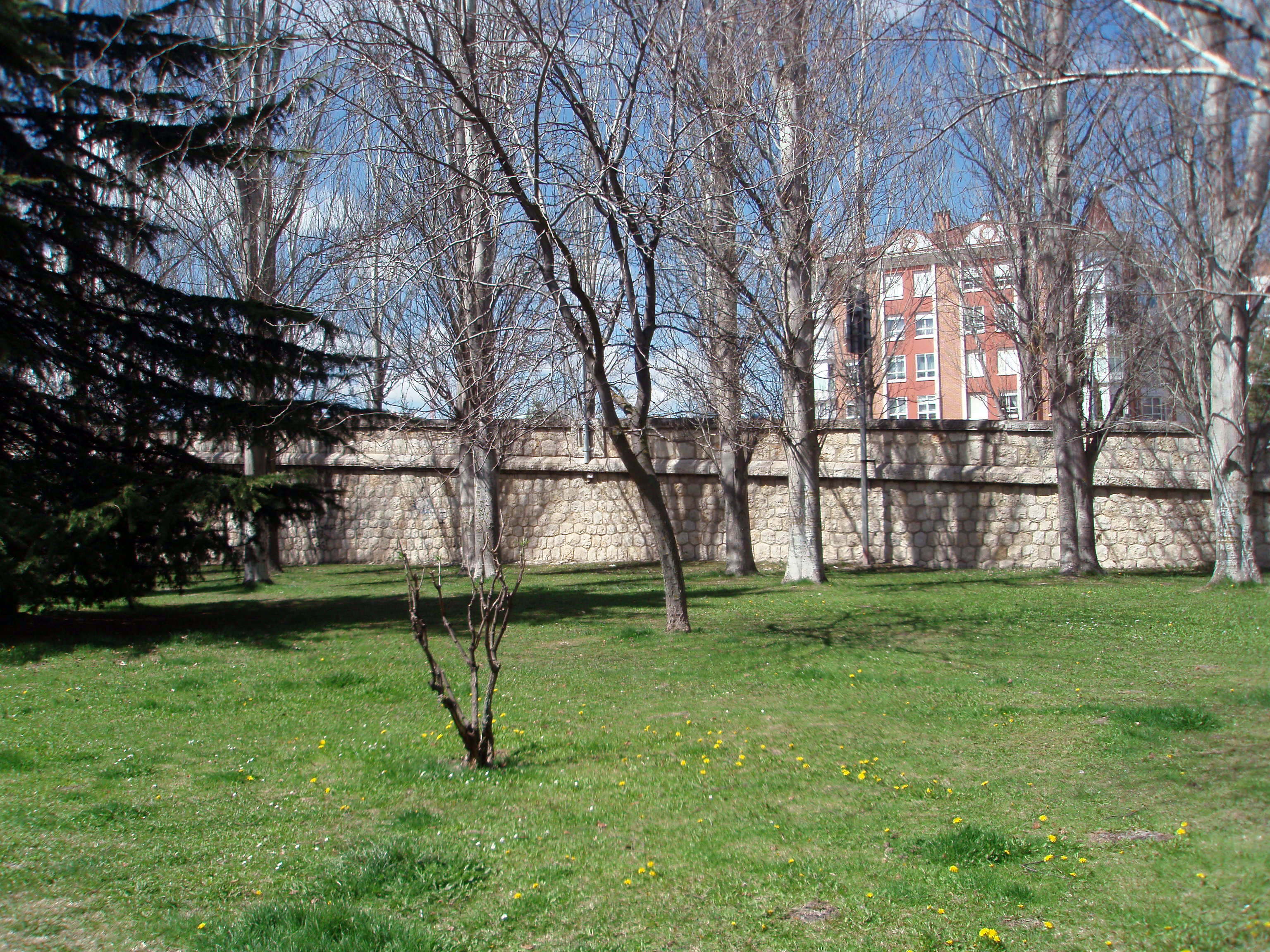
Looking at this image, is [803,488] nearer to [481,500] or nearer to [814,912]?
[481,500]

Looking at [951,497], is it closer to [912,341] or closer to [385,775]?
[385,775]

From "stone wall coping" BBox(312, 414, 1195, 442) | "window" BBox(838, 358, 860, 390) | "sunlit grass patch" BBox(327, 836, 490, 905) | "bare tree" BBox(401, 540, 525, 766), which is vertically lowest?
"sunlit grass patch" BBox(327, 836, 490, 905)

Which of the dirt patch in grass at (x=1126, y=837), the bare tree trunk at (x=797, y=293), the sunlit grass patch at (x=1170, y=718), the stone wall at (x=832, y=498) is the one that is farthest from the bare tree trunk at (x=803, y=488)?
the dirt patch in grass at (x=1126, y=837)

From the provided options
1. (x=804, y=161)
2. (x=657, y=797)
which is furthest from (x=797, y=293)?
(x=657, y=797)

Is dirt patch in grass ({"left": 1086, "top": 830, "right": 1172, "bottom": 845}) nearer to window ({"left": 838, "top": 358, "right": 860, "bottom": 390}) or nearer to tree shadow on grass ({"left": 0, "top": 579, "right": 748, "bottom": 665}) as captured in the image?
tree shadow on grass ({"left": 0, "top": 579, "right": 748, "bottom": 665})

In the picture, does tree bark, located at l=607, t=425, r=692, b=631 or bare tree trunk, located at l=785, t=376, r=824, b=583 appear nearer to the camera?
tree bark, located at l=607, t=425, r=692, b=631

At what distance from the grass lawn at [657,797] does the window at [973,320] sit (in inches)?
366

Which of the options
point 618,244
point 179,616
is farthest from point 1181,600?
point 179,616

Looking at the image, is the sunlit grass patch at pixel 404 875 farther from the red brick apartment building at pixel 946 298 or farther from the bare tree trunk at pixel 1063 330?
the bare tree trunk at pixel 1063 330

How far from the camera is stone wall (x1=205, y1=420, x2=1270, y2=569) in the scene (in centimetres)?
1945

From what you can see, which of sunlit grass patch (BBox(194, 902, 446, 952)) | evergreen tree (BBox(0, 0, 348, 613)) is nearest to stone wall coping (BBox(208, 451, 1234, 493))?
evergreen tree (BBox(0, 0, 348, 613))

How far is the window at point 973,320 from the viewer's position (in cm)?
1839

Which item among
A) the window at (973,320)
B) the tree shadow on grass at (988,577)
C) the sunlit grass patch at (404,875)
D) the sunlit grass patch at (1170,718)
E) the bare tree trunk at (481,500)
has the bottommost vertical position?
the tree shadow on grass at (988,577)

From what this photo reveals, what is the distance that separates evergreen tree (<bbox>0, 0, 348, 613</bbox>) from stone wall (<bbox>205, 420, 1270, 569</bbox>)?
518 cm
